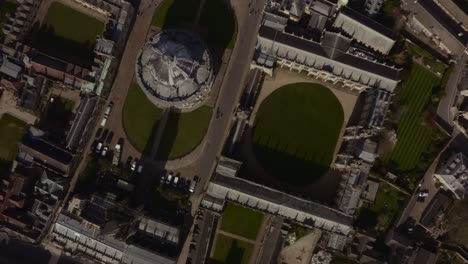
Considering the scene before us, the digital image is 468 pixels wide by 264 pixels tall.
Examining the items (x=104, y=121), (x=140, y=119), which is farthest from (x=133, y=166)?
(x=104, y=121)

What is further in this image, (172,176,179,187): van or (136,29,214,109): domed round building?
(172,176,179,187): van

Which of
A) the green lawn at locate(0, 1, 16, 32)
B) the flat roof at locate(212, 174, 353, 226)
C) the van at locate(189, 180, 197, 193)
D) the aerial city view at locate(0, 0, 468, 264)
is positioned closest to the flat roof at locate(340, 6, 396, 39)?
the aerial city view at locate(0, 0, 468, 264)

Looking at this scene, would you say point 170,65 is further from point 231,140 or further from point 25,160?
point 25,160

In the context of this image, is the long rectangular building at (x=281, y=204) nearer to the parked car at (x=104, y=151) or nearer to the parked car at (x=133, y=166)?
the parked car at (x=133, y=166)

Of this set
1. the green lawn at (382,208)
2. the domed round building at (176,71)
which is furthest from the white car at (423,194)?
the domed round building at (176,71)

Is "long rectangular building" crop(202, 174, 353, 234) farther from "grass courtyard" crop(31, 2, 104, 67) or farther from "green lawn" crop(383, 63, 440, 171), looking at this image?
"grass courtyard" crop(31, 2, 104, 67)

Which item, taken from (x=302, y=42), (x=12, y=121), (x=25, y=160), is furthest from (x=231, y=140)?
(x=12, y=121)
